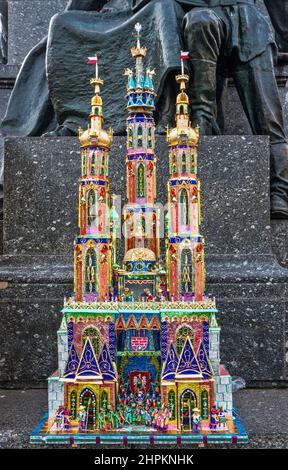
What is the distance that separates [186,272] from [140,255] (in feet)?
0.83

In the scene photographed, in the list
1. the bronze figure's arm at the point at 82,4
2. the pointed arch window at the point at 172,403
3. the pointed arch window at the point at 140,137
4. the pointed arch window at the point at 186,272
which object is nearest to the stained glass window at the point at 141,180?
the pointed arch window at the point at 140,137

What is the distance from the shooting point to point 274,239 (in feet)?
13.7

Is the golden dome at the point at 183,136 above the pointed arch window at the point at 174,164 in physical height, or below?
above

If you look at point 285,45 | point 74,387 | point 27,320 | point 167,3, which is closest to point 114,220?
point 74,387

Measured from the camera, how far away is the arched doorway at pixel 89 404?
259 cm

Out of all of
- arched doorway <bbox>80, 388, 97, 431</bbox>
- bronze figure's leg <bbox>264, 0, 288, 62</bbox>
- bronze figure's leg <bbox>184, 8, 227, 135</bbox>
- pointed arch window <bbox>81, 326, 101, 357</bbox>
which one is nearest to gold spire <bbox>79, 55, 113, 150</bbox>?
pointed arch window <bbox>81, 326, 101, 357</bbox>

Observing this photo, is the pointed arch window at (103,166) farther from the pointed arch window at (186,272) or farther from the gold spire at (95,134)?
the pointed arch window at (186,272)

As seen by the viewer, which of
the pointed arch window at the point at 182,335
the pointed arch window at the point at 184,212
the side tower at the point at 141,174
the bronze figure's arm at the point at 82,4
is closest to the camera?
the pointed arch window at the point at 182,335

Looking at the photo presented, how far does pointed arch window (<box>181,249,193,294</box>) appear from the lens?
269cm

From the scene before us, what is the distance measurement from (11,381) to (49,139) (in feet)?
5.93

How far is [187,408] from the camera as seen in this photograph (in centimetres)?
258

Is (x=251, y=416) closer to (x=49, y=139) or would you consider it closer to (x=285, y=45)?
(x=49, y=139)

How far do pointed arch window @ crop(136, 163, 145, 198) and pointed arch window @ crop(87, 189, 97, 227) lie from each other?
0.26 metres

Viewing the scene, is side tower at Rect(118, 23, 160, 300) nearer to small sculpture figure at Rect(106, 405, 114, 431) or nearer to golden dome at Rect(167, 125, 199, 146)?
golden dome at Rect(167, 125, 199, 146)
